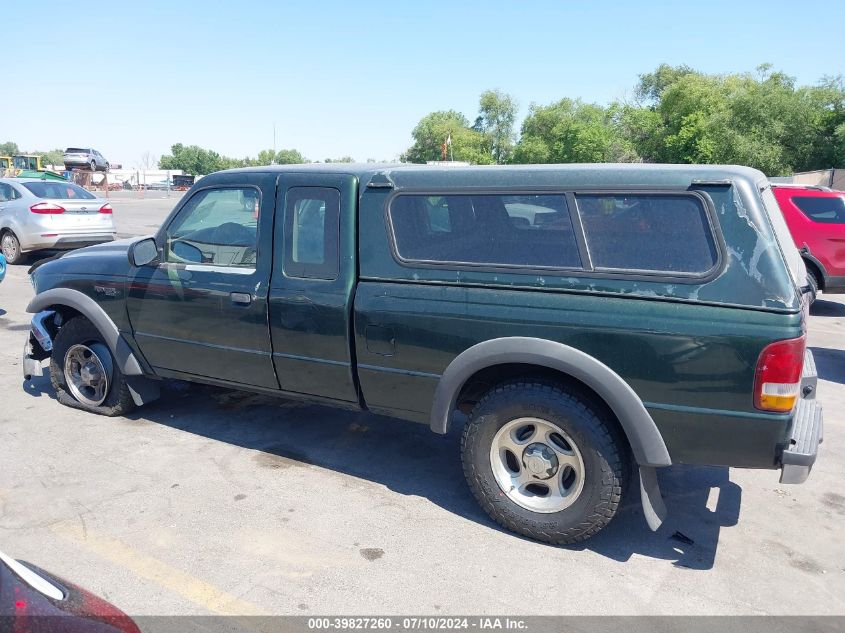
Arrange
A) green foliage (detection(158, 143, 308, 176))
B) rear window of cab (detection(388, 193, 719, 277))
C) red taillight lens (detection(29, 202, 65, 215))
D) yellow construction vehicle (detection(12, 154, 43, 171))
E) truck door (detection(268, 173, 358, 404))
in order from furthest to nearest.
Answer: green foliage (detection(158, 143, 308, 176)) < yellow construction vehicle (detection(12, 154, 43, 171)) < red taillight lens (detection(29, 202, 65, 215)) < truck door (detection(268, 173, 358, 404)) < rear window of cab (detection(388, 193, 719, 277))

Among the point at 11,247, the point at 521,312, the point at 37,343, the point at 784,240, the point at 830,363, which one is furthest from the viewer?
the point at 11,247

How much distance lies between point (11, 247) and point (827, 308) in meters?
14.5

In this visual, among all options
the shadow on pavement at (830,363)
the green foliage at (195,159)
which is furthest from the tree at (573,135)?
the green foliage at (195,159)

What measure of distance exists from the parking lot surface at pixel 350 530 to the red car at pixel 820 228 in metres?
5.38

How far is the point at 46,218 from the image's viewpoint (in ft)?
41.1

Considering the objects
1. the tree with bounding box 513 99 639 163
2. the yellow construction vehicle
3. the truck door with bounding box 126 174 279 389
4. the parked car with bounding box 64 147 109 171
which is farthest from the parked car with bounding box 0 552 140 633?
the yellow construction vehicle

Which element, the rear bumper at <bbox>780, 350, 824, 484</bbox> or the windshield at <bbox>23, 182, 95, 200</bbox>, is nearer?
the rear bumper at <bbox>780, 350, 824, 484</bbox>

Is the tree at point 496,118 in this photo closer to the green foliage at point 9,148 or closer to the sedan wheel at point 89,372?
the sedan wheel at point 89,372

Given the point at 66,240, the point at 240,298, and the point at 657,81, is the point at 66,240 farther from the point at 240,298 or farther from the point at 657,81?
the point at 657,81

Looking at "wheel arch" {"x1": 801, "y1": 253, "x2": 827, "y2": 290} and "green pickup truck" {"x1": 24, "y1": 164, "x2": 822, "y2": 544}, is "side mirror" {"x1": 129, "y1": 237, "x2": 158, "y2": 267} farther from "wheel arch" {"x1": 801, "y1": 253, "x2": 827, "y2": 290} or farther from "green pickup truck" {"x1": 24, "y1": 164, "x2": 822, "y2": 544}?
"wheel arch" {"x1": 801, "y1": 253, "x2": 827, "y2": 290}

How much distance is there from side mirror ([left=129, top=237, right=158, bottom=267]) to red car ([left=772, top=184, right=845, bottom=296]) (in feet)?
29.3

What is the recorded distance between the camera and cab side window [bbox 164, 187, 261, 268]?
14.5 feet

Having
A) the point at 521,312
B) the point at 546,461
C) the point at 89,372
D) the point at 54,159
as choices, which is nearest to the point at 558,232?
the point at 521,312

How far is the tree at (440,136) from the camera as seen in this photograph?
6815cm
